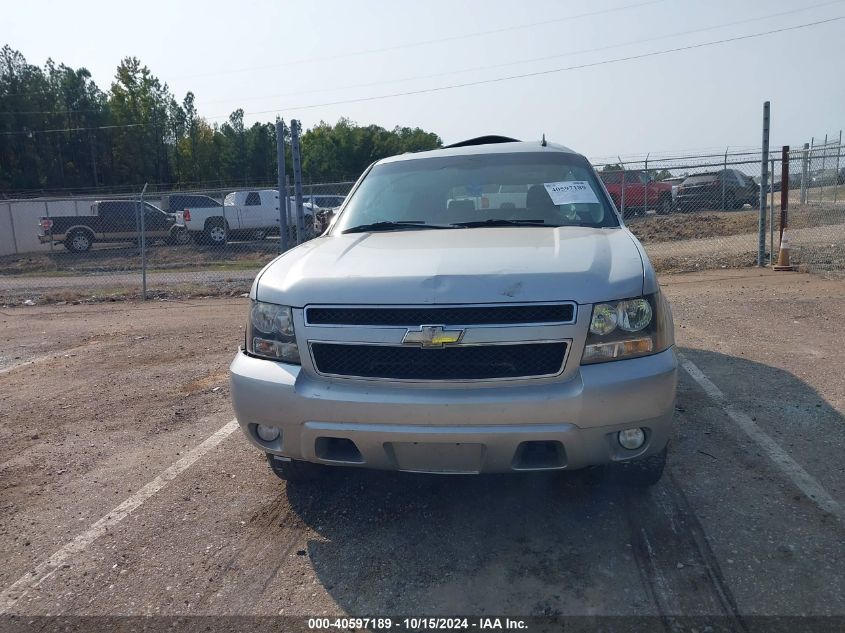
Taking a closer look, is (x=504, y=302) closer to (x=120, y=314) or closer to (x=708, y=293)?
(x=708, y=293)

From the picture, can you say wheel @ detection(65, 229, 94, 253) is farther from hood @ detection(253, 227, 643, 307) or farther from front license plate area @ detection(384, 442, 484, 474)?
front license plate area @ detection(384, 442, 484, 474)

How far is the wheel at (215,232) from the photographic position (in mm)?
22531

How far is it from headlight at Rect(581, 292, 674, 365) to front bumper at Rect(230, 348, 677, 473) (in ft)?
0.16

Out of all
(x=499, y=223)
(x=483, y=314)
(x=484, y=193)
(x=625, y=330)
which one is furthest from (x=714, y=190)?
(x=483, y=314)

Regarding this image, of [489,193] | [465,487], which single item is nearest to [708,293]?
[489,193]

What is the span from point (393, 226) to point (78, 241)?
2196cm

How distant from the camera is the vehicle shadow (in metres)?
2.75

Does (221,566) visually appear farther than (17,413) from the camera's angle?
No

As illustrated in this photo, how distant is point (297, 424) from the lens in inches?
119

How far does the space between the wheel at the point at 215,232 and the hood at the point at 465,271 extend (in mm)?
19769

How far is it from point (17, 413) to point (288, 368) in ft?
11.8

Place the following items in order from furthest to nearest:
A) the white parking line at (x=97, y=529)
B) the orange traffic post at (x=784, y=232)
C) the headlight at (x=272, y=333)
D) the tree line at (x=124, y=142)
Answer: the tree line at (x=124, y=142), the orange traffic post at (x=784, y=232), the headlight at (x=272, y=333), the white parking line at (x=97, y=529)

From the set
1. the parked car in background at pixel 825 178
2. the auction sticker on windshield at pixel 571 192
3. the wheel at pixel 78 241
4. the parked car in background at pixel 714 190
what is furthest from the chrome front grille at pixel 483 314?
the wheel at pixel 78 241

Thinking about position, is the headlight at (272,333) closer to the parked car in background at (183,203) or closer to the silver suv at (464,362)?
the silver suv at (464,362)
